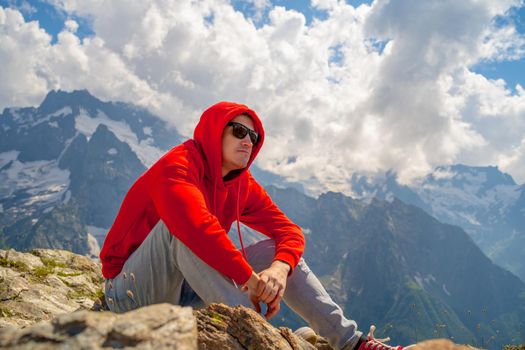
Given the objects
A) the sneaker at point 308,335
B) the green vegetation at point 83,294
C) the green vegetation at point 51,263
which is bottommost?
the green vegetation at point 83,294

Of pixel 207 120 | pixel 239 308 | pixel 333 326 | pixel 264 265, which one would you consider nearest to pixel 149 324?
pixel 239 308

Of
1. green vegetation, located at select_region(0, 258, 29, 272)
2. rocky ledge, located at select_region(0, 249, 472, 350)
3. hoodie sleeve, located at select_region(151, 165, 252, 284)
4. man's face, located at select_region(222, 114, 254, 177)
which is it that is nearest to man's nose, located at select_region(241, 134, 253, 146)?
man's face, located at select_region(222, 114, 254, 177)

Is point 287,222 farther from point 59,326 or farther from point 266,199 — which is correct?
point 59,326

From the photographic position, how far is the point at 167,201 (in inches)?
177

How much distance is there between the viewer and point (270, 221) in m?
6.52

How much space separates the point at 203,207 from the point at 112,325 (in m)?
2.37

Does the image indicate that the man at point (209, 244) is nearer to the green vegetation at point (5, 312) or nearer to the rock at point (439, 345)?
the green vegetation at point (5, 312)

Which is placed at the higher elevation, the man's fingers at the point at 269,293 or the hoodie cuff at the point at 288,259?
the hoodie cuff at the point at 288,259

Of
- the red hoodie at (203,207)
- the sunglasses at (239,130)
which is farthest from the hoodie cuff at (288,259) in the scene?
the sunglasses at (239,130)

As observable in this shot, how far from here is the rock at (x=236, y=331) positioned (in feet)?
11.4

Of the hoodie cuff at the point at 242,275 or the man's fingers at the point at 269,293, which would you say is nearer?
the hoodie cuff at the point at 242,275

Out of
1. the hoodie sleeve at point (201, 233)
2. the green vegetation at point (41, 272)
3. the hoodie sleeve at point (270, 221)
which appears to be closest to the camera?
the hoodie sleeve at point (201, 233)

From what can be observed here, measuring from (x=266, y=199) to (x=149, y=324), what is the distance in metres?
4.68

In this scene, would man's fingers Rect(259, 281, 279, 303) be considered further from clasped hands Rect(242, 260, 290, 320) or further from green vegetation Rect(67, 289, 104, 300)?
green vegetation Rect(67, 289, 104, 300)
